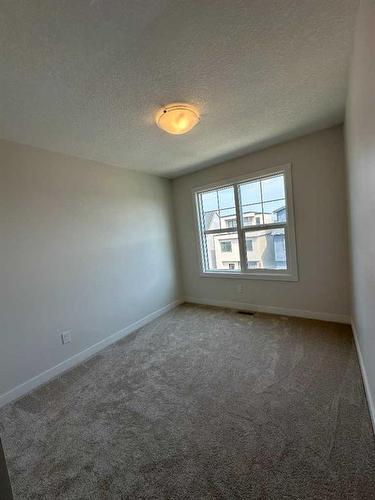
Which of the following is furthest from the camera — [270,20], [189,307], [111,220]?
[189,307]

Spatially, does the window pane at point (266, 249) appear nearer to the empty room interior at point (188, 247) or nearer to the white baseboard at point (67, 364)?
the empty room interior at point (188, 247)

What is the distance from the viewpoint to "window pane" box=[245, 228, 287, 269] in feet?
11.0

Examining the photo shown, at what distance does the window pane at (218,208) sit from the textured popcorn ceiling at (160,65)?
1.29 meters

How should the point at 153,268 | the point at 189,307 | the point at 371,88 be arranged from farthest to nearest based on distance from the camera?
1. the point at 189,307
2. the point at 153,268
3. the point at 371,88

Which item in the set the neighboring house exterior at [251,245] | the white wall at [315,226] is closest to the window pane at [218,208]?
the neighboring house exterior at [251,245]

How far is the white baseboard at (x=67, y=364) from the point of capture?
2148 millimetres

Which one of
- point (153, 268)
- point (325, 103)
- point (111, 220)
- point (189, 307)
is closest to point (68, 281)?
point (111, 220)

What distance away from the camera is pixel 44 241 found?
2475 mm

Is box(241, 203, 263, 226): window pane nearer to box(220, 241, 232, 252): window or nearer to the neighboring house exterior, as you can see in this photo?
the neighboring house exterior

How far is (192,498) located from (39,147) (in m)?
3.08

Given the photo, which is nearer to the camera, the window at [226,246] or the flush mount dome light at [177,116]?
the flush mount dome light at [177,116]

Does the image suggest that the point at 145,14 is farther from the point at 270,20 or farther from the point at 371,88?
the point at 371,88

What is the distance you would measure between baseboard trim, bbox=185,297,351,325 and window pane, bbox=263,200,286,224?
127 centimetres

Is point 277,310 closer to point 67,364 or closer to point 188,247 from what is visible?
point 188,247
